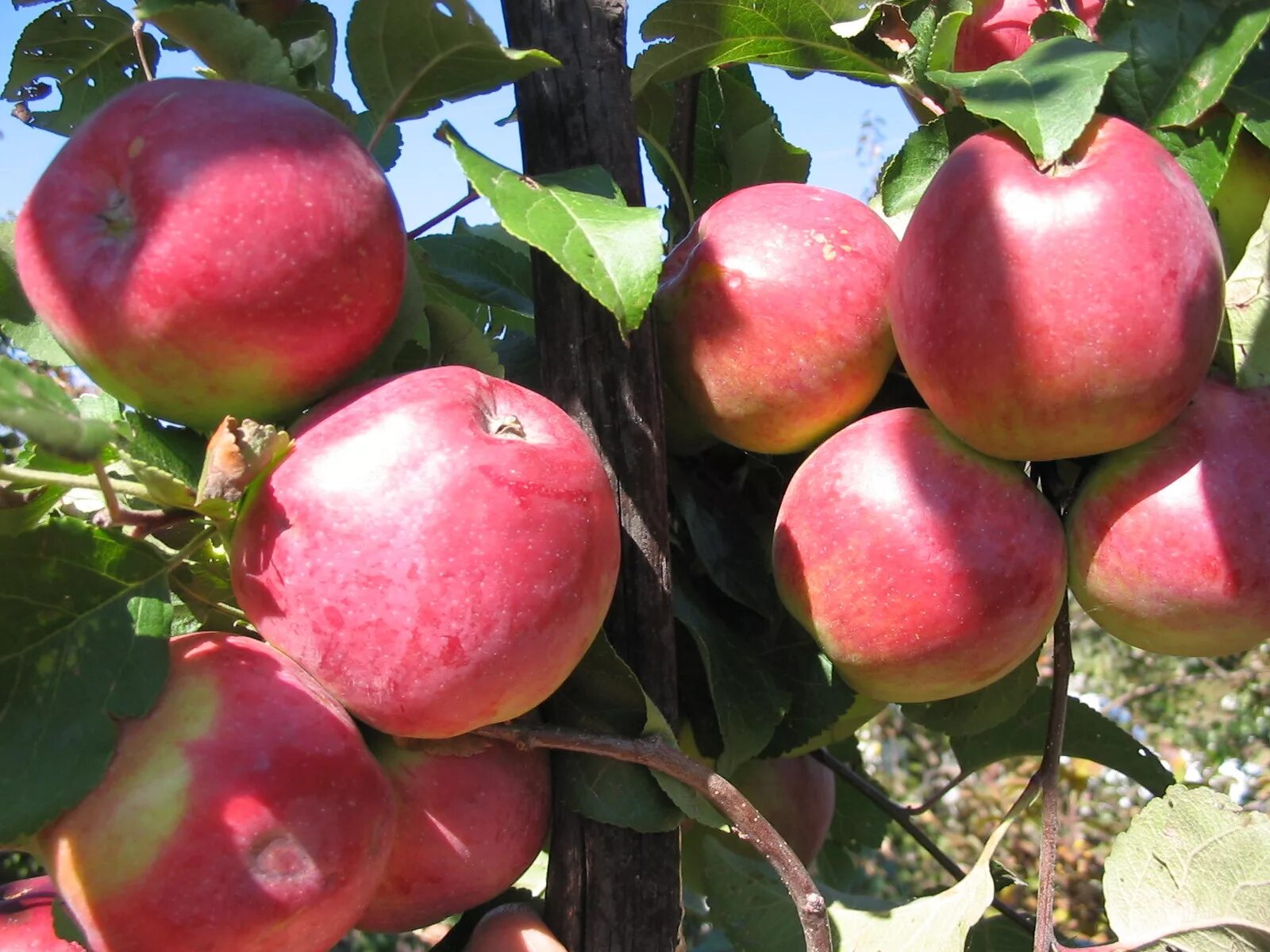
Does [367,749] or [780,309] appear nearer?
[367,749]

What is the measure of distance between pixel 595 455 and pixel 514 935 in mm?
285

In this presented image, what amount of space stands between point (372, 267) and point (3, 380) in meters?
0.18

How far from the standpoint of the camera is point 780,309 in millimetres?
657

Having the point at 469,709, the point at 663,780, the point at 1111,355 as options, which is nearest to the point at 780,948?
the point at 663,780

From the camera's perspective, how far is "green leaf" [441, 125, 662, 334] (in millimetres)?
527

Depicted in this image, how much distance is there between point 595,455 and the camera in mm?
569

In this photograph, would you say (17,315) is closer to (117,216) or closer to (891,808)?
(117,216)

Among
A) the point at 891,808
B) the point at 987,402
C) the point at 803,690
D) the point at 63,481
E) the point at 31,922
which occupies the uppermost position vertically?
the point at 63,481

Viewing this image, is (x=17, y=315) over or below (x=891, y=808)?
over

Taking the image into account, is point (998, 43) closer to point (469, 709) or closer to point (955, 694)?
point (955, 694)

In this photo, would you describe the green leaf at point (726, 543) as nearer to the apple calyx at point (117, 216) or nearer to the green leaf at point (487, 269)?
the green leaf at point (487, 269)

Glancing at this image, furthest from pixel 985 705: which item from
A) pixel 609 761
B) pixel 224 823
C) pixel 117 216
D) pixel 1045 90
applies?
pixel 117 216

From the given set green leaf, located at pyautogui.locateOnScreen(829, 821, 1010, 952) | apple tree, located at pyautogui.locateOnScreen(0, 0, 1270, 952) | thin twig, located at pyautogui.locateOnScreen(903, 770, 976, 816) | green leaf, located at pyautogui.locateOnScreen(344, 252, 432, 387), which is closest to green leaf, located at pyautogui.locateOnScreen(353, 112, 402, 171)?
apple tree, located at pyautogui.locateOnScreen(0, 0, 1270, 952)

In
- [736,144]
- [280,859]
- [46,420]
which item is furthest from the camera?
[736,144]
